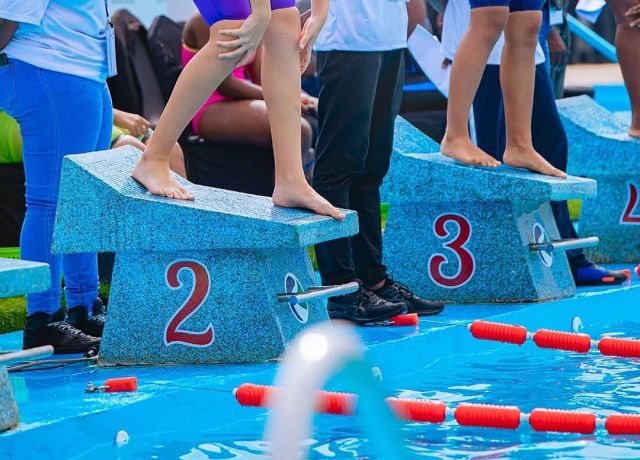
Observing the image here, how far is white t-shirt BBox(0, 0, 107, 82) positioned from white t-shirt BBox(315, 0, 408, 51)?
0.82m

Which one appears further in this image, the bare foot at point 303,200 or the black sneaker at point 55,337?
the black sneaker at point 55,337

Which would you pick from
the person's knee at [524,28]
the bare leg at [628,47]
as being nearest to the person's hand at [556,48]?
the bare leg at [628,47]

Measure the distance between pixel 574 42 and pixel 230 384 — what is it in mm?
17018

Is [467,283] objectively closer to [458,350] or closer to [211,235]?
[458,350]

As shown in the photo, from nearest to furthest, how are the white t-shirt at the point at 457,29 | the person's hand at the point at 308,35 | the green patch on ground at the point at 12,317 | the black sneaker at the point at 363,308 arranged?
the person's hand at the point at 308,35 → the black sneaker at the point at 363,308 → the green patch on ground at the point at 12,317 → the white t-shirt at the point at 457,29

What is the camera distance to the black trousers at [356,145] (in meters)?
4.10

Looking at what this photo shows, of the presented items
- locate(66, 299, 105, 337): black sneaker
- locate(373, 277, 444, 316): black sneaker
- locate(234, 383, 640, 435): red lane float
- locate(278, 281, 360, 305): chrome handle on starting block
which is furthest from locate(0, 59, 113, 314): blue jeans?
locate(373, 277, 444, 316): black sneaker

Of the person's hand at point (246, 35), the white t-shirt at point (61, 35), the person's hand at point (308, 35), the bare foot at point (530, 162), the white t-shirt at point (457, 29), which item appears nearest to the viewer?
the person's hand at point (246, 35)

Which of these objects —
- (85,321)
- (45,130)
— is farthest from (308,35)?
(85,321)

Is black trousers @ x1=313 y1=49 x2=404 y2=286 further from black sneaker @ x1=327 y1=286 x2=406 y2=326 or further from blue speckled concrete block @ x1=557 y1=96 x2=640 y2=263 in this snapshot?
blue speckled concrete block @ x1=557 y1=96 x2=640 y2=263

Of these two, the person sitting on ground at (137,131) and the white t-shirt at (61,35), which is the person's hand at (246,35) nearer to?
the white t-shirt at (61,35)

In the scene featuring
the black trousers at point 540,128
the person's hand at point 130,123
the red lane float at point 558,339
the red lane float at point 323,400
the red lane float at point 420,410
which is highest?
the person's hand at point 130,123

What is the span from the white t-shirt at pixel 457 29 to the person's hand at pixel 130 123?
150cm

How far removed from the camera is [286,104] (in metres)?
3.60
